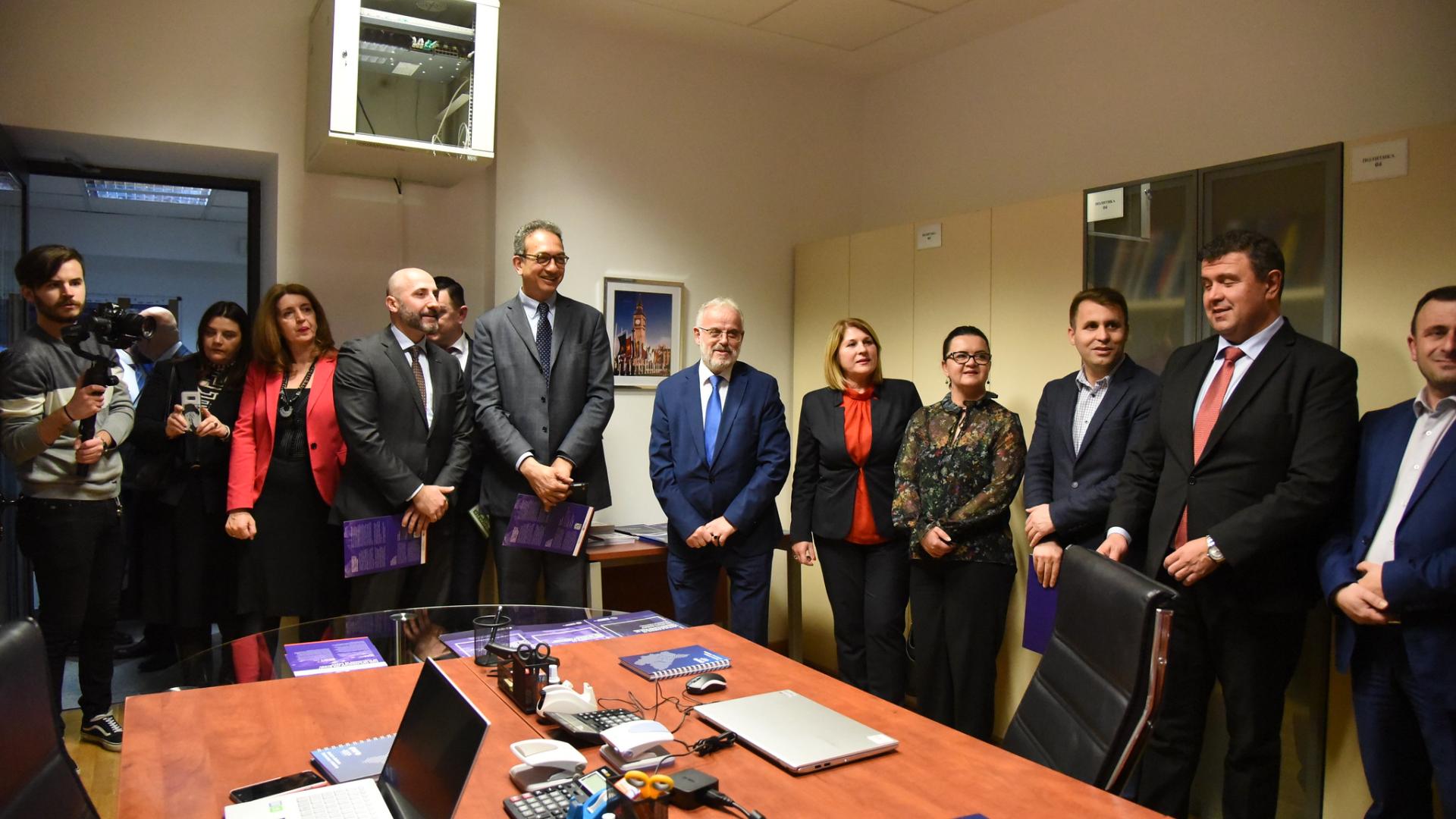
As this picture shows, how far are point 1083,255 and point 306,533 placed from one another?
3.14 m

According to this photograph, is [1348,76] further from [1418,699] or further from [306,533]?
[306,533]

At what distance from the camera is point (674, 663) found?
2.07 meters

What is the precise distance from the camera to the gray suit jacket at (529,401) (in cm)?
355

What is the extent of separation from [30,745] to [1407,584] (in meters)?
2.76

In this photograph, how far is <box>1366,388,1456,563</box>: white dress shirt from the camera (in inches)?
94.6

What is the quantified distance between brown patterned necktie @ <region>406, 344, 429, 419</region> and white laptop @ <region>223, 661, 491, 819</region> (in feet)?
7.19

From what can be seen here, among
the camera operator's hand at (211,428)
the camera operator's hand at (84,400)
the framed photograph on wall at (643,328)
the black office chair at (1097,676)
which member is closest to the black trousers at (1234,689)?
the black office chair at (1097,676)

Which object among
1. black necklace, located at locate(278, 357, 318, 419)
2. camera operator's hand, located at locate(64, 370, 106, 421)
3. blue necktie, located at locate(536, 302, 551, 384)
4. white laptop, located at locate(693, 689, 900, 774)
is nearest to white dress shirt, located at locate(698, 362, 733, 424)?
blue necktie, located at locate(536, 302, 551, 384)

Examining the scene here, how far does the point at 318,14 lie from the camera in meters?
3.82

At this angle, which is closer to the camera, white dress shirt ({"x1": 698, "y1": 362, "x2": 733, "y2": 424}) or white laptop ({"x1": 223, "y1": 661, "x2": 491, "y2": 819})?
white laptop ({"x1": 223, "y1": 661, "x2": 491, "y2": 819})

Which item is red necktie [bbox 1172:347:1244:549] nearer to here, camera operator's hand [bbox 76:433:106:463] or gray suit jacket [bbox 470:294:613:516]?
gray suit jacket [bbox 470:294:613:516]

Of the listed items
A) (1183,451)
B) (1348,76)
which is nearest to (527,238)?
(1183,451)

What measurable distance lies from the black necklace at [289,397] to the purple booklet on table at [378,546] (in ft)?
1.69

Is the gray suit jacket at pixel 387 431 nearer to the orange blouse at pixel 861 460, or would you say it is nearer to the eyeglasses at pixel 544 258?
the eyeglasses at pixel 544 258
